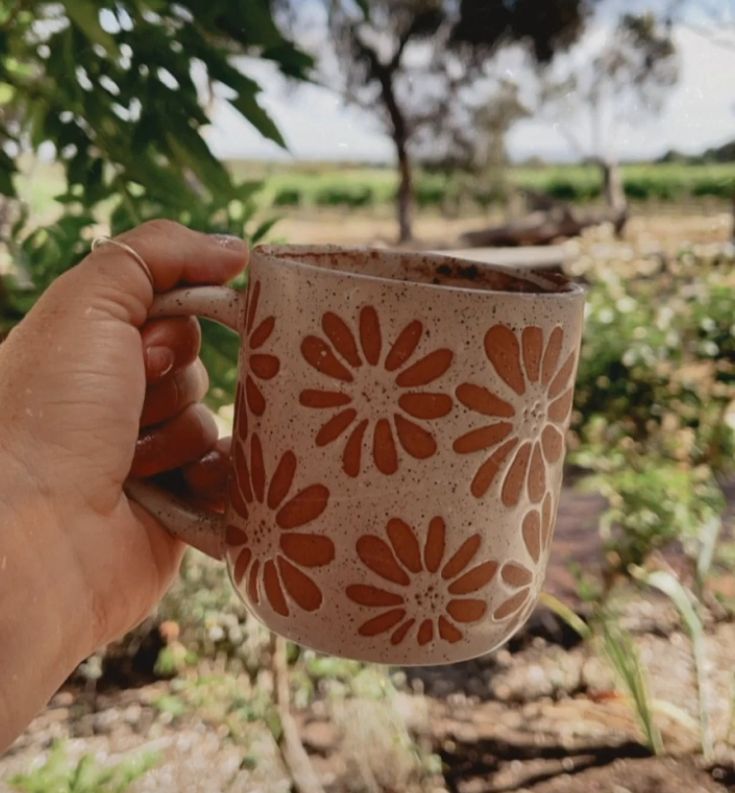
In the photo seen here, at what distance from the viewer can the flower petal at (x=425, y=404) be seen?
330 mm

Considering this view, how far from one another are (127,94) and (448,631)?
0.33 m

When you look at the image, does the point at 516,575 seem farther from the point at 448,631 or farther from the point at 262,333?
the point at 262,333

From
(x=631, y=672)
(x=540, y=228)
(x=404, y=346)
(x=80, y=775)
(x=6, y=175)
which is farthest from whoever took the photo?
(x=540, y=228)

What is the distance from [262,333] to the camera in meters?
0.36

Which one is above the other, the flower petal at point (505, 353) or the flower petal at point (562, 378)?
the flower petal at point (505, 353)

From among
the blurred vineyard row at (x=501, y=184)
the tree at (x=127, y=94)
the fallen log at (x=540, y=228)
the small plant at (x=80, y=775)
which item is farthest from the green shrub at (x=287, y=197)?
the small plant at (x=80, y=775)

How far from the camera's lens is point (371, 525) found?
1.13 ft

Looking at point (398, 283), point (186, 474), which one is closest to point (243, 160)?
point (186, 474)

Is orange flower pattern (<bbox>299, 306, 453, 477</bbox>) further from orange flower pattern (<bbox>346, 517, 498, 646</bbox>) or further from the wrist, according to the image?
the wrist

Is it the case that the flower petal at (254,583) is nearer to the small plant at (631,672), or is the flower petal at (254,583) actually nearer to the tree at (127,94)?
the tree at (127,94)

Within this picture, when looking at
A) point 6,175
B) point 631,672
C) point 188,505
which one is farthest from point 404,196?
point 188,505

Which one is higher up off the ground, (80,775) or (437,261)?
(437,261)

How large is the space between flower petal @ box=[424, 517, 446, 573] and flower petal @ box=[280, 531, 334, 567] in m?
0.04

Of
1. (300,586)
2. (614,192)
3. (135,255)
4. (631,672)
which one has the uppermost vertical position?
(135,255)
